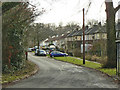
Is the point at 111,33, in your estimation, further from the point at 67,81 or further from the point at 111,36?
the point at 67,81

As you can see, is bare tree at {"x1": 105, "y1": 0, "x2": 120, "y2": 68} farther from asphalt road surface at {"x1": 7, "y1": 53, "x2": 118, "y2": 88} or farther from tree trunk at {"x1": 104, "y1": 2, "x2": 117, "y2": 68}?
asphalt road surface at {"x1": 7, "y1": 53, "x2": 118, "y2": 88}

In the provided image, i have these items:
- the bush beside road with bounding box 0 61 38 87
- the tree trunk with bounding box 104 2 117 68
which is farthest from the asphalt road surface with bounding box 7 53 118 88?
the tree trunk with bounding box 104 2 117 68

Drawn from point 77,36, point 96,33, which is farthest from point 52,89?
point 77,36

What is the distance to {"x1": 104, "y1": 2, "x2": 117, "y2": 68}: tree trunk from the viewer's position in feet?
64.8

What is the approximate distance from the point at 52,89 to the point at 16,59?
327 inches

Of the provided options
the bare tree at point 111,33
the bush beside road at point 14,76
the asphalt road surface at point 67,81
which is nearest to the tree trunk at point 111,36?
the bare tree at point 111,33

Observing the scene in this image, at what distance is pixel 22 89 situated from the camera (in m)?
9.48

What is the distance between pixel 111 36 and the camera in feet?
65.8

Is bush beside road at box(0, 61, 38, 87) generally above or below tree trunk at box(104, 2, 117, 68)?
below

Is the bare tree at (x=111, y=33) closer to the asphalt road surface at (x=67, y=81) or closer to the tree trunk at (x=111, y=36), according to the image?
the tree trunk at (x=111, y=36)

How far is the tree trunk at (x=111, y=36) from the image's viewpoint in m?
19.8

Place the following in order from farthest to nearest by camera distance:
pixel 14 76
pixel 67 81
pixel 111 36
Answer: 1. pixel 111 36
2. pixel 14 76
3. pixel 67 81

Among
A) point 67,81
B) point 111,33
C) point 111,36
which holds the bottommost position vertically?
point 67,81

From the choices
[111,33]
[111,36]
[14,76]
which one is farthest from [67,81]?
[111,33]
